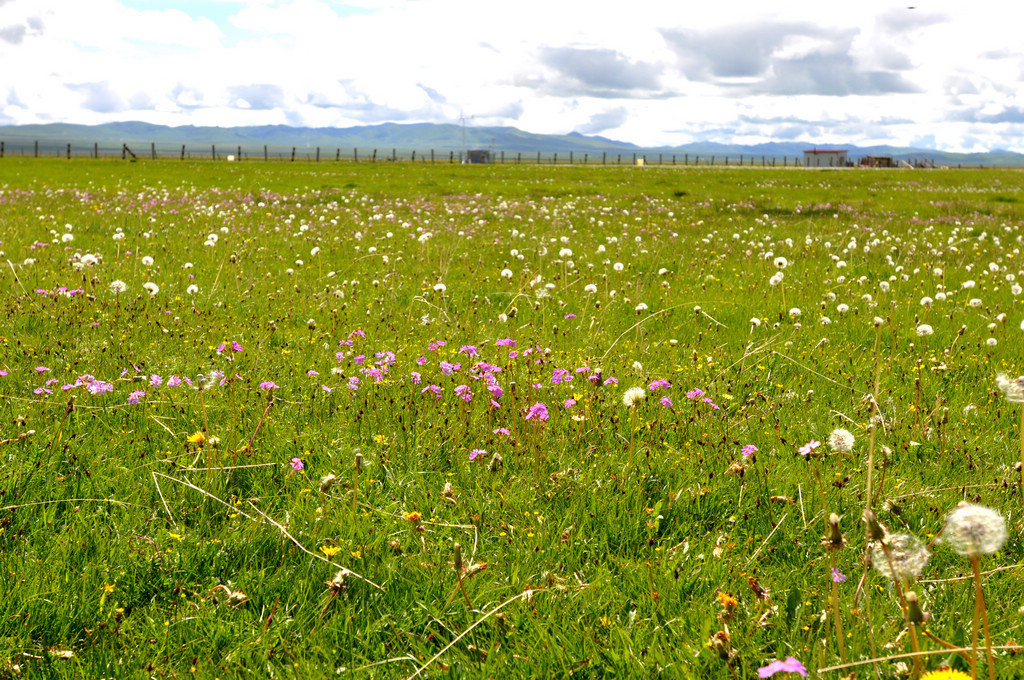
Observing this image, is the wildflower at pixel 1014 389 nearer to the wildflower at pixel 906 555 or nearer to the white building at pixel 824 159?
the wildflower at pixel 906 555

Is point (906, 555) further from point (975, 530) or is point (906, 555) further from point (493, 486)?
point (493, 486)

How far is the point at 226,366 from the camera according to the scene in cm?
550

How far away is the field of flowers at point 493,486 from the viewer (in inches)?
105

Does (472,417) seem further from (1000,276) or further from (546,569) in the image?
(1000,276)

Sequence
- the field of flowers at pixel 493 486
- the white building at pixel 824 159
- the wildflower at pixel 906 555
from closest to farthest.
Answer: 1. the wildflower at pixel 906 555
2. the field of flowers at pixel 493 486
3. the white building at pixel 824 159

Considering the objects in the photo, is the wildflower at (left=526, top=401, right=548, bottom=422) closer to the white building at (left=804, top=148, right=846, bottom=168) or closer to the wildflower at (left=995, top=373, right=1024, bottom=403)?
the wildflower at (left=995, top=373, right=1024, bottom=403)

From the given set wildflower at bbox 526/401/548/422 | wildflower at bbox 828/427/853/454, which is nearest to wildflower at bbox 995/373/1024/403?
wildflower at bbox 828/427/853/454

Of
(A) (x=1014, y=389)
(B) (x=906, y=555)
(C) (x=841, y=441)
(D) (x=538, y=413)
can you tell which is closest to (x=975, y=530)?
(B) (x=906, y=555)

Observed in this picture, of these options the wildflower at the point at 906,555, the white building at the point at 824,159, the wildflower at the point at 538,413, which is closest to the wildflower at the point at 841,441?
the wildflower at the point at 906,555

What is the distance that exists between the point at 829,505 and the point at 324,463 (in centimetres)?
273

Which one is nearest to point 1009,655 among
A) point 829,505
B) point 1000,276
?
point 829,505

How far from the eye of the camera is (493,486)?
12.5 feet

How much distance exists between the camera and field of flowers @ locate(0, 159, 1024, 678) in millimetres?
2668

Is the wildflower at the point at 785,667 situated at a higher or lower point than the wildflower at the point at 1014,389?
lower
